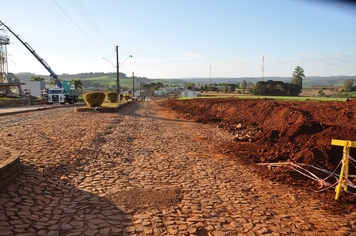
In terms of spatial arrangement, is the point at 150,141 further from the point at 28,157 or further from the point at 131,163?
the point at 28,157

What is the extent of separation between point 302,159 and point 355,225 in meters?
3.11

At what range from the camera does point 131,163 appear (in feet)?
23.9

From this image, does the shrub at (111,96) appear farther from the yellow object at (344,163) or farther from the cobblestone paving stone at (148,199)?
the yellow object at (344,163)

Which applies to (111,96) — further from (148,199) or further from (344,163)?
(344,163)

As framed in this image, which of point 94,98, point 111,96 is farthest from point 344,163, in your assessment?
point 111,96

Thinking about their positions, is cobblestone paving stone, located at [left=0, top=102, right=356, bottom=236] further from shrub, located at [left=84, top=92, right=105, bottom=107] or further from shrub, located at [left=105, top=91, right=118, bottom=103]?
shrub, located at [left=105, top=91, right=118, bottom=103]

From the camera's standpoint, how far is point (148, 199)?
493cm

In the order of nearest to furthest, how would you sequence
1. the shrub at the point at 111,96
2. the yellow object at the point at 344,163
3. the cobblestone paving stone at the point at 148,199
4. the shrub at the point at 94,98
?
1. the cobblestone paving stone at the point at 148,199
2. the yellow object at the point at 344,163
3. the shrub at the point at 94,98
4. the shrub at the point at 111,96

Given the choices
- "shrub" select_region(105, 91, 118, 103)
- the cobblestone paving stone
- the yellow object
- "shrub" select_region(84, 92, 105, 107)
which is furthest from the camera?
"shrub" select_region(105, 91, 118, 103)

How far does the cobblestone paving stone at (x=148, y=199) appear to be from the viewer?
398cm

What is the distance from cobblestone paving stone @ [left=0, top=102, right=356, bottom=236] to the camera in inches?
157

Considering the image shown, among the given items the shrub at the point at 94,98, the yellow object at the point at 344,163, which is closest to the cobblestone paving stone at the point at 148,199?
the yellow object at the point at 344,163

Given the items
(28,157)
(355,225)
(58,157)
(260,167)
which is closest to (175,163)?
(260,167)

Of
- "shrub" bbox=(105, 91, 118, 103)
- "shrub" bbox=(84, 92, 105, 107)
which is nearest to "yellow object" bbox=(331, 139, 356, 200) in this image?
"shrub" bbox=(84, 92, 105, 107)
